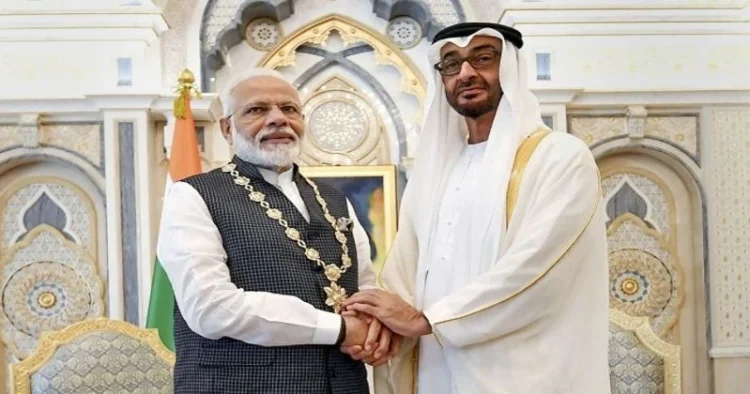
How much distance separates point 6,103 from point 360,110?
7.47ft

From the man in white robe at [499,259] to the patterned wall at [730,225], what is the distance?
129 inches

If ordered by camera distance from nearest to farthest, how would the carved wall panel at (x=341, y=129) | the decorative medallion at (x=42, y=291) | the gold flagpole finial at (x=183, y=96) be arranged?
the gold flagpole finial at (x=183, y=96) → the decorative medallion at (x=42, y=291) → the carved wall panel at (x=341, y=129)

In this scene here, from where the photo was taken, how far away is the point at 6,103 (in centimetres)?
464

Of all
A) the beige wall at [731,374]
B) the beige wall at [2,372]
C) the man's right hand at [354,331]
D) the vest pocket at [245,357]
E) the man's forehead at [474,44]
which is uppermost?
the man's forehead at [474,44]

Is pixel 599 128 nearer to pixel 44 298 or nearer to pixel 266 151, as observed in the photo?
pixel 266 151

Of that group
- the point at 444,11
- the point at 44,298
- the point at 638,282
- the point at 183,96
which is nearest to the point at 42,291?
the point at 44,298

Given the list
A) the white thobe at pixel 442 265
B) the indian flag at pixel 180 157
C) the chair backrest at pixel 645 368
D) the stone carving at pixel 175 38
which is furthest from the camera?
the stone carving at pixel 175 38

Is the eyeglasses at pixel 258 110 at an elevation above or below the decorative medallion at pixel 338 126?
below

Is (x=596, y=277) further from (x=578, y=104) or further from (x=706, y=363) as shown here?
(x=706, y=363)

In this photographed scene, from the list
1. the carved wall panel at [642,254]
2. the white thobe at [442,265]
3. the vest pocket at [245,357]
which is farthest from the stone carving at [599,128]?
the vest pocket at [245,357]

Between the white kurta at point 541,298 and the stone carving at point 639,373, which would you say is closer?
the white kurta at point 541,298

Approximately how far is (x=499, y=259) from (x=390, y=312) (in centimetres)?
31

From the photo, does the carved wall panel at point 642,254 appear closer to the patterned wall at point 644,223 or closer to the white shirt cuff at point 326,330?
the patterned wall at point 644,223

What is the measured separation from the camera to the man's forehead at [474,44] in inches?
83.4
